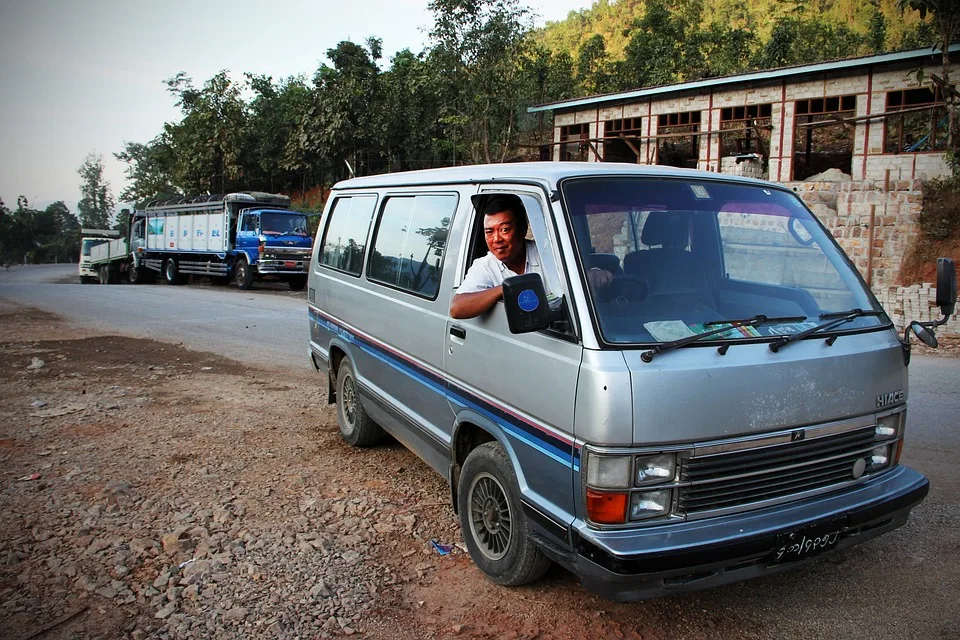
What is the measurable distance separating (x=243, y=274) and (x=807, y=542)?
2270 centimetres

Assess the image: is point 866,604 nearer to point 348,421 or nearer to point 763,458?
point 763,458

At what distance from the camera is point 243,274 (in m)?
23.6

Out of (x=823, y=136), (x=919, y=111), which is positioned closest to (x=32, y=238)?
(x=823, y=136)

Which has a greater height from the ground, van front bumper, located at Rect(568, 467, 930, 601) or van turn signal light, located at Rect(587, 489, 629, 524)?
van turn signal light, located at Rect(587, 489, 629, 524)

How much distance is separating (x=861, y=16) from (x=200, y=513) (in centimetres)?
5403

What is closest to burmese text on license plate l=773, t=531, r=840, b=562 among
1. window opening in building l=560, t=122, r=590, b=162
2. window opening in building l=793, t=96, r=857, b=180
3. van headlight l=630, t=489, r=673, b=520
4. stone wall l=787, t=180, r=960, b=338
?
van headlight l=630, t=489, r=673, b=520

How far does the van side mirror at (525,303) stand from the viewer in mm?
2867

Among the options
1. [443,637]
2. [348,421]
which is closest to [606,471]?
[443,637]

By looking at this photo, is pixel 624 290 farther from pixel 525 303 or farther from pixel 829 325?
pixel 829 325

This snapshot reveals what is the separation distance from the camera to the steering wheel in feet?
9.93

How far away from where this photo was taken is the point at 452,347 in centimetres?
383

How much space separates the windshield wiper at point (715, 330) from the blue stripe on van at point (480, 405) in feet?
1.55

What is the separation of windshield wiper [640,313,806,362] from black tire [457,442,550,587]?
2.96 feet

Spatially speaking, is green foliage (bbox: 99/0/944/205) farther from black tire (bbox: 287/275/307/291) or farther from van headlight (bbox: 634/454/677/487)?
van headlight (bbox: 634/454/677/487)
